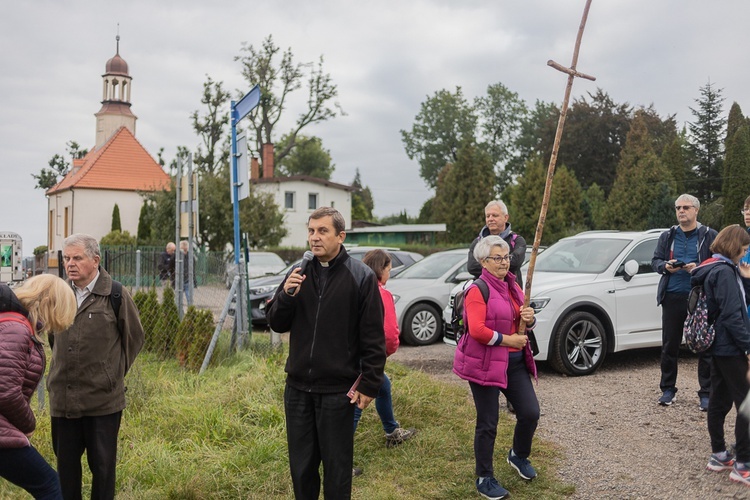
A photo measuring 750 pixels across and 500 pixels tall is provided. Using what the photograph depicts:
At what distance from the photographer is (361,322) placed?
3756 mm

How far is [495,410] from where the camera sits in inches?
185

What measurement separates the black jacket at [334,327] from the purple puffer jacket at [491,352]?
1070mm

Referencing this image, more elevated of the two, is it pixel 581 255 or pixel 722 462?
pixel 581 255

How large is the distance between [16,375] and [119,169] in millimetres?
48607

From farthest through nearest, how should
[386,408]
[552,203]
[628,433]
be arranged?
1. [552,203]
2. [628,433]
3. [386,408]

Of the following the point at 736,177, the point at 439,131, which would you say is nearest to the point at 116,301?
the point at 736,177

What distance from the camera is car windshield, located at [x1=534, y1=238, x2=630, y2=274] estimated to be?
8.87 metres

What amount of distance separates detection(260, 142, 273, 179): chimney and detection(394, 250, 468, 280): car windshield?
34890 mm

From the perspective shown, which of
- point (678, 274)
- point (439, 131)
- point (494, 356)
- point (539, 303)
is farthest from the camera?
point (439, 131)

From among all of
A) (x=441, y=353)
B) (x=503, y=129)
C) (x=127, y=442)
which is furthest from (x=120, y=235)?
(x=503, y=129)

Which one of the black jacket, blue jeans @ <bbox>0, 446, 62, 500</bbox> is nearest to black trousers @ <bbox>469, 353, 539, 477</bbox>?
the black jacket

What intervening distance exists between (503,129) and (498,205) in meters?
65.0

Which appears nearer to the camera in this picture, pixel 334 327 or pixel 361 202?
pixel 334 327

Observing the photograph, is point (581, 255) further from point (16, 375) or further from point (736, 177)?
point (736, 177)
